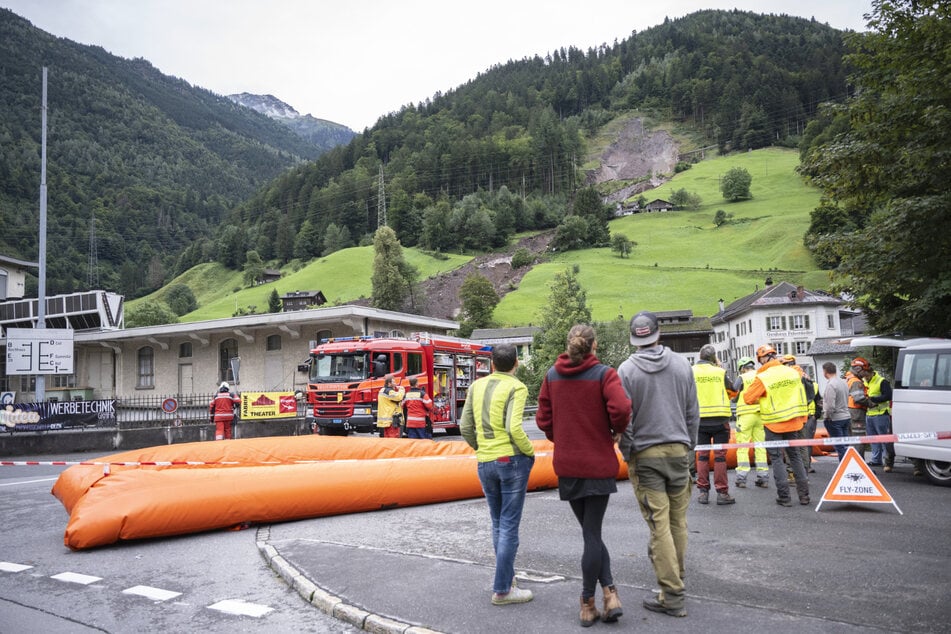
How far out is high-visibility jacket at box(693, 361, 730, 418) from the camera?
880 centimetres

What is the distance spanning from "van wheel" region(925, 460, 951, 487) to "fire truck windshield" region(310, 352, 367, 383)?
14159 mm

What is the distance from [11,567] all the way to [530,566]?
5.26 meters

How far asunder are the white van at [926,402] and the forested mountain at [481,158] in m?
118

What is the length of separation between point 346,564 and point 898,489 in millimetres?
8273

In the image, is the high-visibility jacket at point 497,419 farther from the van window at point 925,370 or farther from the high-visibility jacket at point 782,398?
the van window at point 925,370

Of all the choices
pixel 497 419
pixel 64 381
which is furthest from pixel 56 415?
pixel 64 381

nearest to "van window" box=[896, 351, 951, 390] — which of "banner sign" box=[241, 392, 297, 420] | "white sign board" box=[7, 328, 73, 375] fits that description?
"banner sign" box=[241, 392, 297, 420]

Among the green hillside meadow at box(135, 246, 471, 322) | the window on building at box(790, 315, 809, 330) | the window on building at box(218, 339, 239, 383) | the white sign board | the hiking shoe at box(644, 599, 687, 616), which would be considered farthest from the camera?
the green hillside meadow at box(135, 246, 471, 322)

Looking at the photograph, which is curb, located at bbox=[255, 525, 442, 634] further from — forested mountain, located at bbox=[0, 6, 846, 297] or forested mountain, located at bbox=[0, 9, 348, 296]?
forested mountain, located at bbox=[0, 9, 348, 296]

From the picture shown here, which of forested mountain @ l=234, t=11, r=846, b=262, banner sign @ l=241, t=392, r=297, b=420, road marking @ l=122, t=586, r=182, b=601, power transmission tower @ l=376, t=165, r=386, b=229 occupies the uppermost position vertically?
forested mountain @ l=234, t=11, r=846, b=262

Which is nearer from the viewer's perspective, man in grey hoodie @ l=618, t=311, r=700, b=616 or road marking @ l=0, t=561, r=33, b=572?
man in grey hoodie @ l=618, t=311, r=700, b=616

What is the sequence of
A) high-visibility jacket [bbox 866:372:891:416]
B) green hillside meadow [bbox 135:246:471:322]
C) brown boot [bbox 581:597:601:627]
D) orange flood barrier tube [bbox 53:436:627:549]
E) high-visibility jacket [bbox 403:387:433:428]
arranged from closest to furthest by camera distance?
1. brown boot [bbox 581:597:601:627]
2. orange flood barrier tube [bbox 53:436:627:549]
3. high-visibility jacket [bbox 866:372:891:416]
4. high-visibility jacket [bbox 403:387:433:428]
5. green hillside meadow [bbox 135:246:471:322]

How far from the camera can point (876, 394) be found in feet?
38.5

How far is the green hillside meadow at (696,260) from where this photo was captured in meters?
88.8
